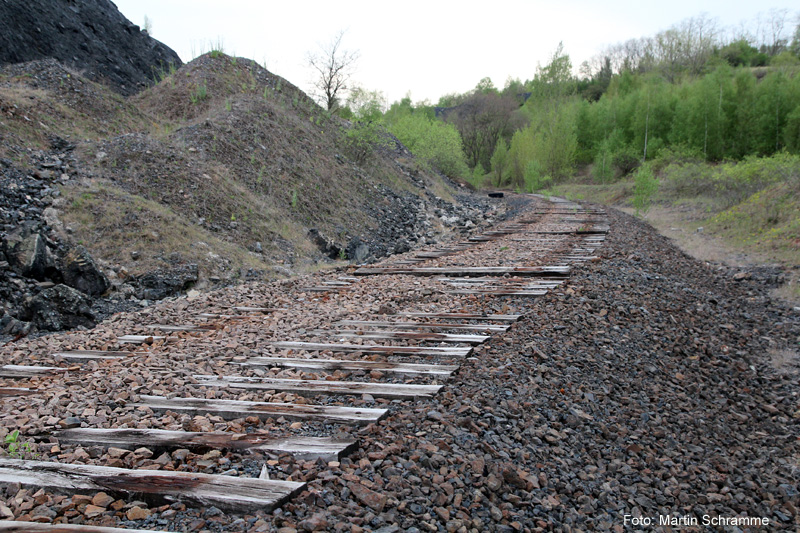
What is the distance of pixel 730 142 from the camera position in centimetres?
2695

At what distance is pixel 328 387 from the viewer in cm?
318

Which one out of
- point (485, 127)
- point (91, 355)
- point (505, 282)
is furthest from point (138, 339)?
point (485, 127)

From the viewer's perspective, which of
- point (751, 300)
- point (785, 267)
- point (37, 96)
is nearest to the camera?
point (751, 300)

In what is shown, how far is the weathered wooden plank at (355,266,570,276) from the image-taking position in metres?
6.94

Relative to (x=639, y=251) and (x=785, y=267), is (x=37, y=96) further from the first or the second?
(x=785, y=267)

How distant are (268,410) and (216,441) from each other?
0.42 m

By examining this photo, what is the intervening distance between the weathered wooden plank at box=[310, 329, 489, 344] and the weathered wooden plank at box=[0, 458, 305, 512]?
89.9 inches

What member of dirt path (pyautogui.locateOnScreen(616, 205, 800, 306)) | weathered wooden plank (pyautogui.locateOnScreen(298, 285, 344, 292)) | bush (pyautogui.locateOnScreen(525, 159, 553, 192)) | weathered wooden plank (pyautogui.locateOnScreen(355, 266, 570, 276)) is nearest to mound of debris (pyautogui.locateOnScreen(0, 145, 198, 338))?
weathered wooden plank (pyautogui.locateOnScreen(298, 285, 344, 292))

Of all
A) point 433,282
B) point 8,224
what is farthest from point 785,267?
point 8,224

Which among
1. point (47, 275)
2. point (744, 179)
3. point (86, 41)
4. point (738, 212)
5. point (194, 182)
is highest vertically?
point (86, 41)

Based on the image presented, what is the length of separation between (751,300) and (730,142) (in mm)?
24556

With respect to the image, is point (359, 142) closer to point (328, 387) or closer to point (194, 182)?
point (194, 182)

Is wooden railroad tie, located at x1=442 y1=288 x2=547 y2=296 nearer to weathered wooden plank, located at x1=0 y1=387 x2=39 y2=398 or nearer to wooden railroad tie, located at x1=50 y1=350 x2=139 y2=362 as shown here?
wooden railroad tie, located at x1=50 y1=350 x2=139 y2=362

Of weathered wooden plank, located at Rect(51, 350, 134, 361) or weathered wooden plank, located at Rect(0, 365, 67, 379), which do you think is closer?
weathered wooden plank, located at Rect(0, 365, 67, 379)
